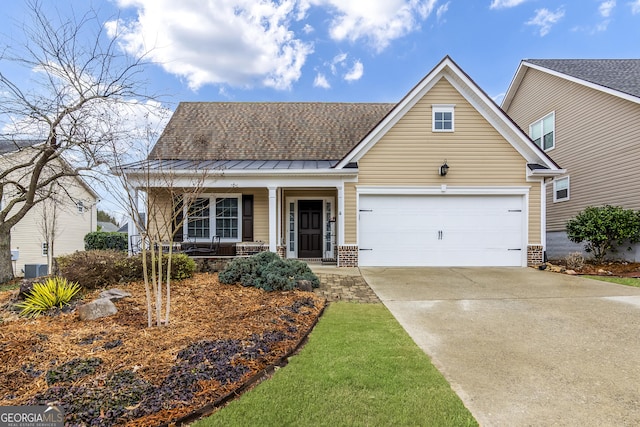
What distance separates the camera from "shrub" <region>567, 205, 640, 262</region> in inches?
381

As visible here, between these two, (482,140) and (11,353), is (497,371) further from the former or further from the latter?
(482,140)

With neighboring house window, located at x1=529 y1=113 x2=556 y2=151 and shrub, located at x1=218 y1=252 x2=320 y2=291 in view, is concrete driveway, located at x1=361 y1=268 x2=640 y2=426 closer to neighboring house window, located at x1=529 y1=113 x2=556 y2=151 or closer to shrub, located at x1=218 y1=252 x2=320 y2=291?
shrub, located at x1=218 y1=252 x2=320 y2=291

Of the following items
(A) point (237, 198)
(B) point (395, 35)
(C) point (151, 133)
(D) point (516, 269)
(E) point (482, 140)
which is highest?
(B) point (395, 35)

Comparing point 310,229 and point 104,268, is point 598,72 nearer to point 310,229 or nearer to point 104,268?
point 310,229

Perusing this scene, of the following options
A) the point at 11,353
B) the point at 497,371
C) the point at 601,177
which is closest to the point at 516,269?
the point at 601,177

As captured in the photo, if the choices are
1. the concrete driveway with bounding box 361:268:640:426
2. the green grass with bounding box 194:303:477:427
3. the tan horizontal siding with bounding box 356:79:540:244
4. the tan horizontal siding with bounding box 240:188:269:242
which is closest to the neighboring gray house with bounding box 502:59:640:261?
the tan horizontal siding with bounding box 356:79:540:244

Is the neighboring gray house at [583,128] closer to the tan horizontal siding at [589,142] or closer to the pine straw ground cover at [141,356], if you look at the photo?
the tan horizontal siding at [589,142]

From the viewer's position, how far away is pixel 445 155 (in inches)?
390

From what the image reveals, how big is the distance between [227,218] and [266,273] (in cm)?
514

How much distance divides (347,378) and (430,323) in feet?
7.01

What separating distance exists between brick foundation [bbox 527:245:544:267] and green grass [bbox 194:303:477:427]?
314 inches

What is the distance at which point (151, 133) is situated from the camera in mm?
5004

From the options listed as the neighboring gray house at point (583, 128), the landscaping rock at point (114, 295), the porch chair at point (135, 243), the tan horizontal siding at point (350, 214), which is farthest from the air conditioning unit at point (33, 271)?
the neighboring gray house at point (583, 128)

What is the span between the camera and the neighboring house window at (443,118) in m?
9.92
